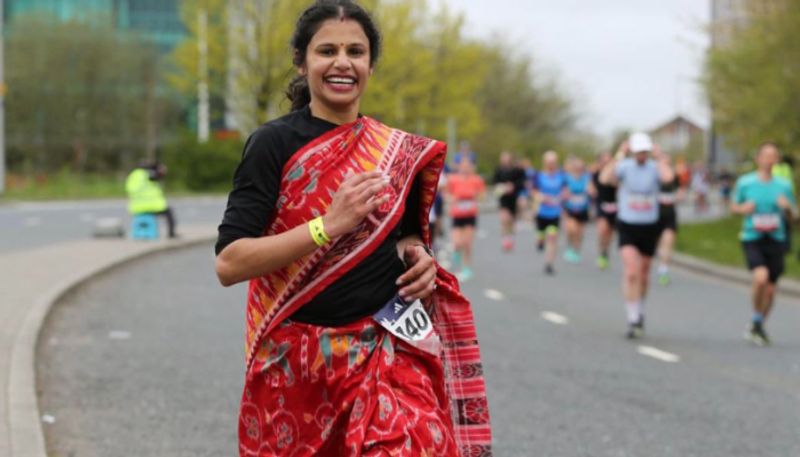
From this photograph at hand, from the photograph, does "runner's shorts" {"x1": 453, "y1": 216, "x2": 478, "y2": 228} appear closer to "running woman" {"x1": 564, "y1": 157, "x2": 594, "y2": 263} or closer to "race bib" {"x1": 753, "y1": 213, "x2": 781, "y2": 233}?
"running woman" {"x1": 564, "y1": 157, "x2": 594, "y2": 263}

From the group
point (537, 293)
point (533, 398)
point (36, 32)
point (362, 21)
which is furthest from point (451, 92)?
point (362, 21)

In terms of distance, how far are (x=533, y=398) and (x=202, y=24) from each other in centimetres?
3330

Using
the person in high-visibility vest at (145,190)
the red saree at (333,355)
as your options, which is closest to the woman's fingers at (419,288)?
the red saree at (333,355)

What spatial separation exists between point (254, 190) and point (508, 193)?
73.6ft

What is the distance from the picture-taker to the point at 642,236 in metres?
12.1

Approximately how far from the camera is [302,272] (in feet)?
11.7

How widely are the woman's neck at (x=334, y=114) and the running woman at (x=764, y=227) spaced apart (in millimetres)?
8946

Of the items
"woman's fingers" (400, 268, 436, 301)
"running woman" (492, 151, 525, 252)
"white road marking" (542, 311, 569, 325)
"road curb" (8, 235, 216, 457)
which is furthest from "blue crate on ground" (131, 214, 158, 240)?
"woman's fingers" (400, 268, 436, 301)

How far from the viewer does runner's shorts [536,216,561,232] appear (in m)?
20.8

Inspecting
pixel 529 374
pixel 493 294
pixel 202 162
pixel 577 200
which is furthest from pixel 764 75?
pixel 202 162

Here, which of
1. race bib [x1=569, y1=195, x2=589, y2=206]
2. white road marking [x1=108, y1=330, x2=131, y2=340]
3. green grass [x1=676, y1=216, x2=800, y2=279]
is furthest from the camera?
race bib [x1=569, y1=195, x2=589, y2=206]

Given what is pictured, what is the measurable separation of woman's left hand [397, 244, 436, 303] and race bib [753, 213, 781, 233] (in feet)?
29.5

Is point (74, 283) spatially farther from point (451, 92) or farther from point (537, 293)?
point (451, 92)

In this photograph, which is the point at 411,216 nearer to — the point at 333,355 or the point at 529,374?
the point at 333,355
